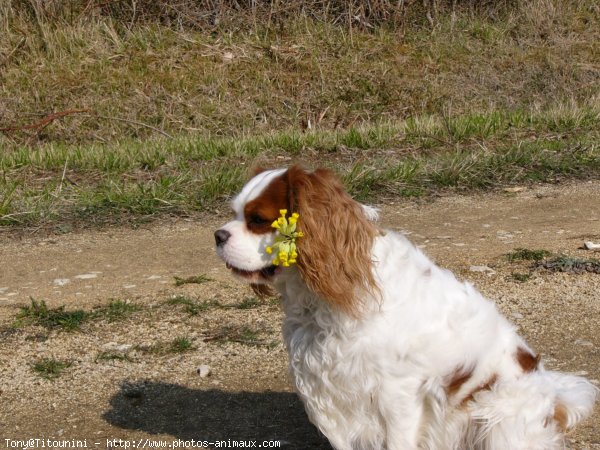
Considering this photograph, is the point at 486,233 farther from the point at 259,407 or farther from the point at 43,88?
the point at 43,88

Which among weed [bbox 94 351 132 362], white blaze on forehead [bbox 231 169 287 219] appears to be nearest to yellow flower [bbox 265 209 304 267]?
white blaze on forehead [bbox 231 169 287 219]

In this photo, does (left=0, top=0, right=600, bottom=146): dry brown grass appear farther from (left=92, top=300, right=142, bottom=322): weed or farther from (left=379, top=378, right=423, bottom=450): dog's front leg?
(left=379, top=378, right=423, bottom=450): dog's front leg

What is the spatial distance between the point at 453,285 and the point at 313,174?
0.73 metres

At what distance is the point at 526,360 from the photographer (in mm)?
3906

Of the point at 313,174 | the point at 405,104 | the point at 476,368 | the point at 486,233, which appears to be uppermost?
the point at 313,174

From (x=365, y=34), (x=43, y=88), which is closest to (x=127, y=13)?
(x=43, y=88)

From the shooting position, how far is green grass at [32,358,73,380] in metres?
4.97

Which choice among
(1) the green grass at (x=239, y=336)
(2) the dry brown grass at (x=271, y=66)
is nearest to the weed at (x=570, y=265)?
(1) the green grass at (x=239, y=336)

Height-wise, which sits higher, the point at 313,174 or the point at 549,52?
the point at 313,174

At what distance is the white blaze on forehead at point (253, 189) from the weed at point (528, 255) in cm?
297

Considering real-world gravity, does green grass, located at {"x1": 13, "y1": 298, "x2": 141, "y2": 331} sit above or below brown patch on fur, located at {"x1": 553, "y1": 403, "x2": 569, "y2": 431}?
below

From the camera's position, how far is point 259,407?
4.64 metres

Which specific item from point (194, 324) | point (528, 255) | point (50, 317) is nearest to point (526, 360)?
point (194, 324)

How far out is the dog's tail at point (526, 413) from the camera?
3.75 meters
